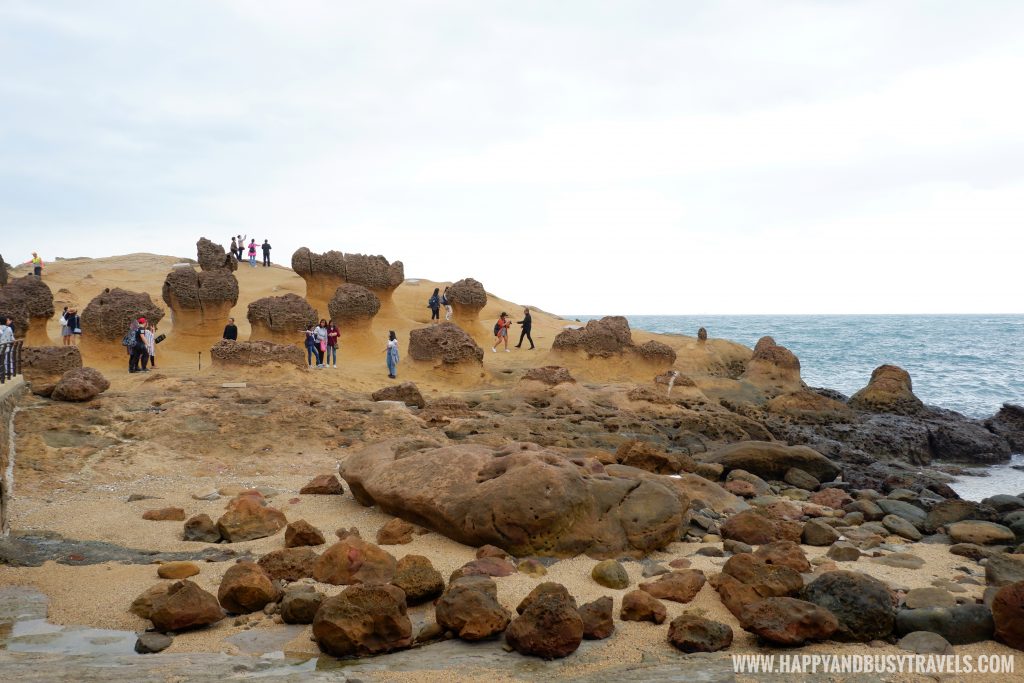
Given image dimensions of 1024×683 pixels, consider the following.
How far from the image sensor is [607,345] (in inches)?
742

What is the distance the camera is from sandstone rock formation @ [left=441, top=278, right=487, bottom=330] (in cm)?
2386

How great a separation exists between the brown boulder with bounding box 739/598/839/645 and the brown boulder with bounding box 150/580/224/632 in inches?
127

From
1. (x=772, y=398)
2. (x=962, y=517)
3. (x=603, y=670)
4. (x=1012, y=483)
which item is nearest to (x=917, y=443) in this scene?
(x=1012, y=483)

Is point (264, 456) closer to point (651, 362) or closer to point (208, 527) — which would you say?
point (208, 527)

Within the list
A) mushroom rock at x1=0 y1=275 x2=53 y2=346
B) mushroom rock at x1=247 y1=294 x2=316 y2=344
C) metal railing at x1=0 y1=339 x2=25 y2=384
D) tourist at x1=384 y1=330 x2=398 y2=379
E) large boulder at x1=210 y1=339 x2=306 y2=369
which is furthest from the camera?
mushroom rock at x1=247 y1=294 x2=316 y2=344

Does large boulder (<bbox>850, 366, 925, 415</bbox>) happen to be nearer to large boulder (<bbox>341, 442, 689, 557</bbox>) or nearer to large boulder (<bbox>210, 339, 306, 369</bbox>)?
large boulder (<bbox>210, 339, 306, 369</bbox>)

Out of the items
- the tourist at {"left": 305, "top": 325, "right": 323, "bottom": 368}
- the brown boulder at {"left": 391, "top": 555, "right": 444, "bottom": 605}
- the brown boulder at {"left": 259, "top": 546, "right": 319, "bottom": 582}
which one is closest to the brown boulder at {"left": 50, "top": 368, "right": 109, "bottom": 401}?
the tourist at {"left": 305, "top": 325, "right": 323, "bottom": 368}

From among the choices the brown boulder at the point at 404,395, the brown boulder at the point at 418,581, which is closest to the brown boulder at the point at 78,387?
the brown boulder at the point at 404,395

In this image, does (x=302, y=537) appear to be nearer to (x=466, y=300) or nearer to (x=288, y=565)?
(x=288, y=565)

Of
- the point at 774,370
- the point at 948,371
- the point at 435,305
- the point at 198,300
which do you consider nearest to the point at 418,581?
the point at 198,300

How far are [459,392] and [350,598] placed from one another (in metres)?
11.7

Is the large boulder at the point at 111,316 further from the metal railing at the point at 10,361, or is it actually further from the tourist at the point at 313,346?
the metal railing at the point at 10,361

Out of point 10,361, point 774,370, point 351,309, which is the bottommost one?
point 774,370

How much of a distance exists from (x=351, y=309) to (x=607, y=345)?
6.77 meters
